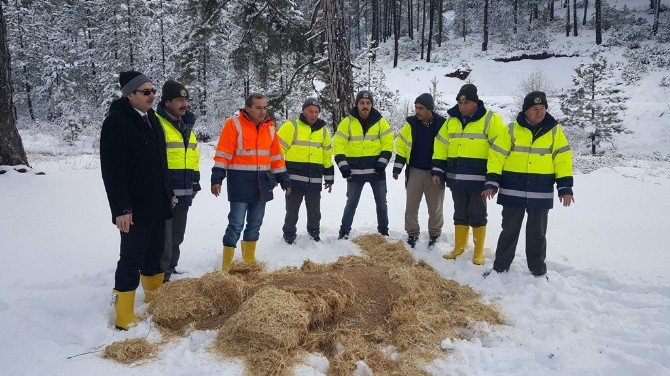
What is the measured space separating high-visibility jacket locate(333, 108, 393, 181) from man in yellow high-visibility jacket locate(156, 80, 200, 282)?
89.5 inches

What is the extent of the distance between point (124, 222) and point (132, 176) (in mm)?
452

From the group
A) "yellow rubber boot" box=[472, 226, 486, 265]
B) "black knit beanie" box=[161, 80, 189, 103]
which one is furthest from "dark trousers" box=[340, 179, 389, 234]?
"black knit beanie" box=[161, 80, 189, 103]

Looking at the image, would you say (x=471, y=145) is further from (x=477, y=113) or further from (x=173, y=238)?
(x=173, y=238)

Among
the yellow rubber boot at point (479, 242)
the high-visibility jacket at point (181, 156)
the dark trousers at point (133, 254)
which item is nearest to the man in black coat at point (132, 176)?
the dark trousers at point (133, 254)

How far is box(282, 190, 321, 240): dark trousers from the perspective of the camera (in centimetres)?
607

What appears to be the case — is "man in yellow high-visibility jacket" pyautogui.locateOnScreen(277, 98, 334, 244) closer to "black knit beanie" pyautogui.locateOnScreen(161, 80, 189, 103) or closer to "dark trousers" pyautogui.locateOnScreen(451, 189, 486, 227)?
"black knit beanie" pyautogui.locateOnScreen(161, 80, 189, 103)

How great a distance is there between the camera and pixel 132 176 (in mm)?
3660

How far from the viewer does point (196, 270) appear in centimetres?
511

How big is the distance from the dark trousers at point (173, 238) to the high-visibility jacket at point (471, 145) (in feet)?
11.6

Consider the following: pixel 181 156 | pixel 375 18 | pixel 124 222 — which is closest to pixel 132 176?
pixel 124 222

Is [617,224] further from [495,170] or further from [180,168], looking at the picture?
[180,168]

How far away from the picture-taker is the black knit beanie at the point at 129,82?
11.8 feet

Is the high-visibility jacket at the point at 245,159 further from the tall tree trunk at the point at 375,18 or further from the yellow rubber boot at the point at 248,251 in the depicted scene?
the tall tree trunk at the point at 375,18

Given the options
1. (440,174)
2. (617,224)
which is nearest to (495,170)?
(440,174)
